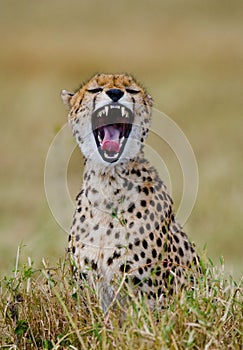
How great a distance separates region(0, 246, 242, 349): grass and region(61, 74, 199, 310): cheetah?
0.14m

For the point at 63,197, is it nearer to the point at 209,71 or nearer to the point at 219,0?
the point at 209,71

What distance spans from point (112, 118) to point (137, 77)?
31.8 feet

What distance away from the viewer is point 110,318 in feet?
15.5

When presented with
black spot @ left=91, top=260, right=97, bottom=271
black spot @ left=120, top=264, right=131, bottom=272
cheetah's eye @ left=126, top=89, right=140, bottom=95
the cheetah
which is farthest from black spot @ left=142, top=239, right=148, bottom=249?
cheetah's eye @ left=126, top=89, right=140, bottom=95

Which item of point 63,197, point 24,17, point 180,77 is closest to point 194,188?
point 63,197

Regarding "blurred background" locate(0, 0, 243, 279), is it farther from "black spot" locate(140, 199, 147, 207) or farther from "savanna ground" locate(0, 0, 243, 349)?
"black spot" locate(140, 199, 147, 207)

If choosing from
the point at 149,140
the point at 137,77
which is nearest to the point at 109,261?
the point at 149,140

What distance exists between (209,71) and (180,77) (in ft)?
1.94

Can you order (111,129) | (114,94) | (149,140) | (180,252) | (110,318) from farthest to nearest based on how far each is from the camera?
(149,140), (180,252), (111,129), (114,94), (110,318)

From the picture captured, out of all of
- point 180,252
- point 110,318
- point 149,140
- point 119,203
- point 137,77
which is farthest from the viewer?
point 137,77

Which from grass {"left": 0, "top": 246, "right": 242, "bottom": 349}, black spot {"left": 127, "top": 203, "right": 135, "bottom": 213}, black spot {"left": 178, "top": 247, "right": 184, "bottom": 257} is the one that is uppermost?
black spot {"left": 127, "top": 203, "right": 135, "bottom": 213}

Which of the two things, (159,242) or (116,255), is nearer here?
(116,255)

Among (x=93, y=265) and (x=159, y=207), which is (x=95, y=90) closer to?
(x=159, y=207)

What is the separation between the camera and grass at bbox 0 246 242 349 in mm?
4430
